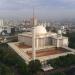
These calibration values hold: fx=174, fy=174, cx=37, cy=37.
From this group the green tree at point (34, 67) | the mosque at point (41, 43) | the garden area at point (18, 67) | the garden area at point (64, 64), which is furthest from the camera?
the mosque at point (41, 43)

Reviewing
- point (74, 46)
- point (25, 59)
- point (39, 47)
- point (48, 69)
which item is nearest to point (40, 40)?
point (39, 47)

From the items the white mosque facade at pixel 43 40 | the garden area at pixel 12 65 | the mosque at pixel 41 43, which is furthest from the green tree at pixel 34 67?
the white mosque facade at pixel 43 40

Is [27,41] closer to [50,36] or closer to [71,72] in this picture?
[50,36]

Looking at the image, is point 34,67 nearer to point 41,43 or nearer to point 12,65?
point 12,65

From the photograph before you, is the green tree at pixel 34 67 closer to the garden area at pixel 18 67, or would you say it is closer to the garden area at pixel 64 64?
the garden area at pixel 18 67

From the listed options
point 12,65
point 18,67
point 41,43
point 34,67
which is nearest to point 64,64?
point 34,67

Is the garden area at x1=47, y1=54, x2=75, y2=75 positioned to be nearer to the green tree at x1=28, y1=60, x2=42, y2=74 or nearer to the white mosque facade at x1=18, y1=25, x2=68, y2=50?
the green tree at x1=28, y1=60, x2=42, y2=74

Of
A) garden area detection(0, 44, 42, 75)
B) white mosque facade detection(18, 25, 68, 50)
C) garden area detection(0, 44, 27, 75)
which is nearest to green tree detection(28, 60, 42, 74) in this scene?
garden area detection(0, 44, 42, 75)

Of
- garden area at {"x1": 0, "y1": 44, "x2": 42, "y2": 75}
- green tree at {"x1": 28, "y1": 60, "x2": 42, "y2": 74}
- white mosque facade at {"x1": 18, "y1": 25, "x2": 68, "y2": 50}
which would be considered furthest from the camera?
white mosque facade at {"x1": 18, "y1": 25, "x2": 68, "y2": 50}

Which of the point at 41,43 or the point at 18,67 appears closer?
the point at 18,67

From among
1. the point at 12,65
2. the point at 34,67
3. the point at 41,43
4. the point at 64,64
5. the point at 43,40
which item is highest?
the point at 43,40

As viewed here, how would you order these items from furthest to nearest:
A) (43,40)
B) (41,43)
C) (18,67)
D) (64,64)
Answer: (43,40) → (41,43) → (64,64) → (18,67)
